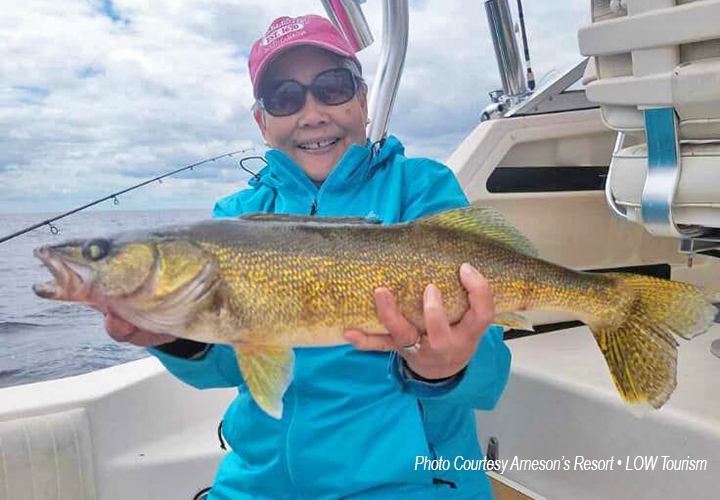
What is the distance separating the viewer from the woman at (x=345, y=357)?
2086 mm

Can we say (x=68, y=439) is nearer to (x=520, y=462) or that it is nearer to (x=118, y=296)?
(x=118, y=296)

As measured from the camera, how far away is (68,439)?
326 cm

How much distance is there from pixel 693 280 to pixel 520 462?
232 cm

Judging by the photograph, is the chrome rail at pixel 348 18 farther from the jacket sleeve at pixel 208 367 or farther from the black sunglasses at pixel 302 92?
the jacket sleeve at pixel 208 367

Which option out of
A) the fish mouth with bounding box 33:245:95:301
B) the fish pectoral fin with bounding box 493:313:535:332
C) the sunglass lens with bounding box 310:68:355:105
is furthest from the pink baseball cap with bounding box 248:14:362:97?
the fish pectoral fin with bounding box 493:313:535:332

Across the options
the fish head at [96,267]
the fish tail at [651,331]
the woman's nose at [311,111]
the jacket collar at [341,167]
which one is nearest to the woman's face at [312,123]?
the woman's nose at [311,111]

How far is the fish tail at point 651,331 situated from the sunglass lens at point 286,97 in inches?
64.5

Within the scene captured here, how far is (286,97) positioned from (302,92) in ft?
0.26

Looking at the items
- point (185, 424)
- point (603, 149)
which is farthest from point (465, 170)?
point (185, 424)

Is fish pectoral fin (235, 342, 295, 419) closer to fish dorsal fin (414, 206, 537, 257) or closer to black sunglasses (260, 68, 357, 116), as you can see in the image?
fish dorsal fin (414, 206, 537, 257)

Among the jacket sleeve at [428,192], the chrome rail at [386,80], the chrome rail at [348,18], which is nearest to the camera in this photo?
the jacket sleeve at [428,192]

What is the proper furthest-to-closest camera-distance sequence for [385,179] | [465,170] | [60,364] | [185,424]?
[60,364] → [465,170] → [185,424] → [385,179]

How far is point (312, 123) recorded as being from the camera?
285cm

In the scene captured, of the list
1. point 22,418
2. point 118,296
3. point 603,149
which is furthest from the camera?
point 603,149
